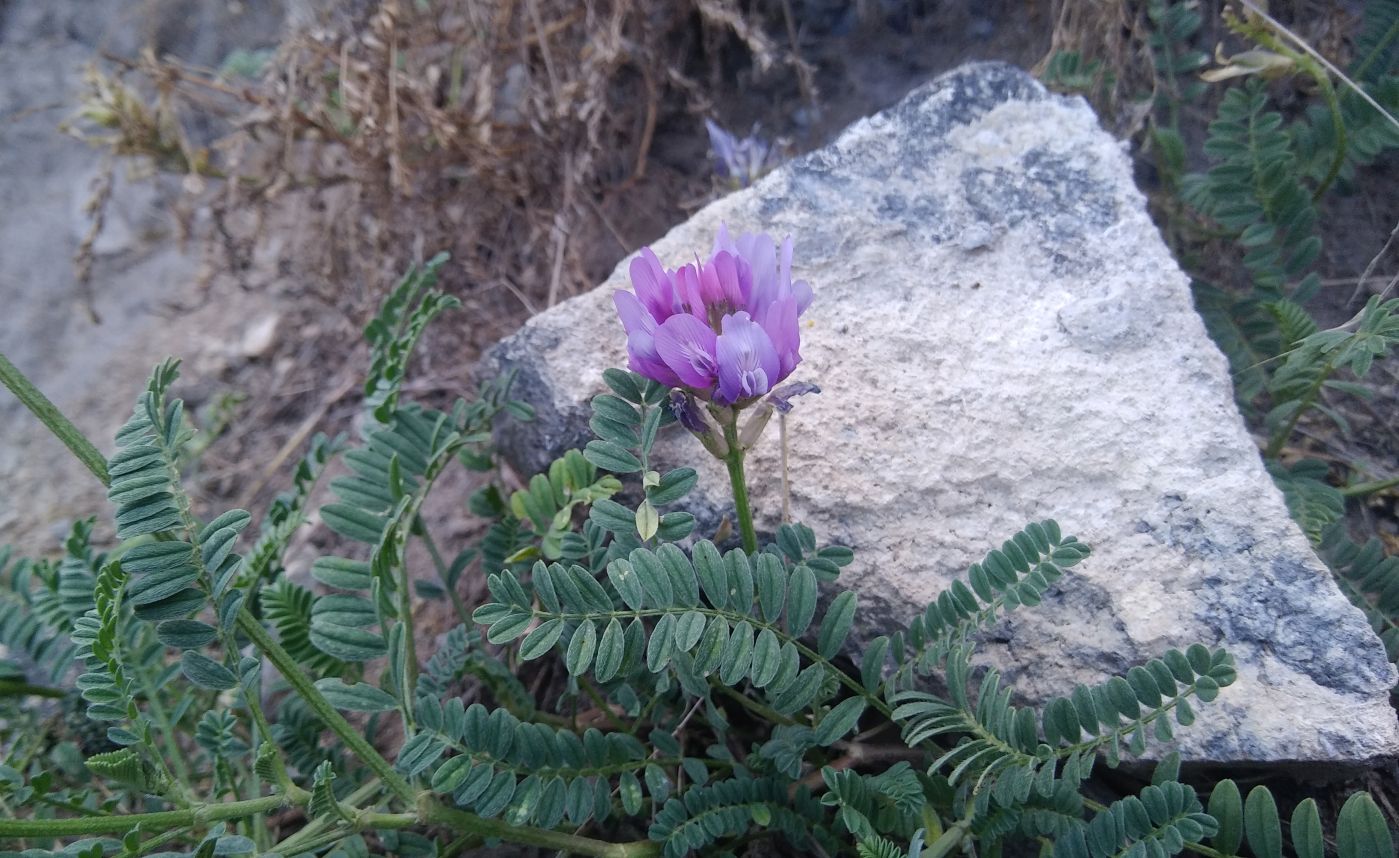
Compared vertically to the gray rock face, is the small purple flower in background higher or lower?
higher

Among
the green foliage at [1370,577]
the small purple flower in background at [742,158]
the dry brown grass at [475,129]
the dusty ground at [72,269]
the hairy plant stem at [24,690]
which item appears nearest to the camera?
the green foliage at [1370,577]

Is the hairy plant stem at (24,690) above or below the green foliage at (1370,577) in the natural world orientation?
above

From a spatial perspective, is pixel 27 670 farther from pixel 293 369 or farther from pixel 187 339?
pixel 187 339

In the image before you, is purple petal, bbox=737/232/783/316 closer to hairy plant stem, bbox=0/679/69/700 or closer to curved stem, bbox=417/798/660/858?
curved stem, bbox=417/798/660/858

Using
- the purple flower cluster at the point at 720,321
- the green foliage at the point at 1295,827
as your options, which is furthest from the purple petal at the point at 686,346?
the green foliage at the point at 1295,827

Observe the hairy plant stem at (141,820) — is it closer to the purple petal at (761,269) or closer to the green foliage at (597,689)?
the green foliage at (597,689)

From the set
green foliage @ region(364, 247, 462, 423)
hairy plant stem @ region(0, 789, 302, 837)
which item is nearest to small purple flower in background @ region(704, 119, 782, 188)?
green foliage @ region(364, 247, 462, 423)

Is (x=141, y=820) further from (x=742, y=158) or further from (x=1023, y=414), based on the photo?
(x=742, y=158)
